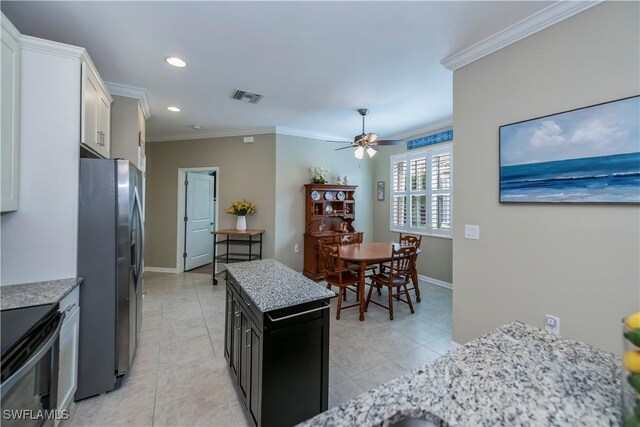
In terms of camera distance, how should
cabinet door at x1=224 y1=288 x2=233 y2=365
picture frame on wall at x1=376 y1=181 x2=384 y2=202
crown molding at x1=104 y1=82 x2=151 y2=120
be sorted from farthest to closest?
picture frame on wall at x1=376 y1=181 x2=384 y2=202 → crown molding at x1=104 y1=82 x2=151 y2=120 → cabinet door at x1=224 y1=288 x2=233 y2=365

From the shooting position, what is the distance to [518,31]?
6.70ft

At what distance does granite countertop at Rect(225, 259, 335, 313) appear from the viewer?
145 centimetres

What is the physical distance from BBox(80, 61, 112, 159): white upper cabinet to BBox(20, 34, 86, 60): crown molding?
0.09m

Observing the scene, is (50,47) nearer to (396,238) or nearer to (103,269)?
(103,269)

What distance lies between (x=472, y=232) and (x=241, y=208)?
12.1 feet

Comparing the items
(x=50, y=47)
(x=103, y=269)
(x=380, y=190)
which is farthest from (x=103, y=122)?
(x=380, y=190)

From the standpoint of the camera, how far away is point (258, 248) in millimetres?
4949

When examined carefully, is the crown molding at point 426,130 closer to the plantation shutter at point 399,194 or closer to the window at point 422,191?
the window at point 422,191

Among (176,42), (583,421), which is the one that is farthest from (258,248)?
(583,421)

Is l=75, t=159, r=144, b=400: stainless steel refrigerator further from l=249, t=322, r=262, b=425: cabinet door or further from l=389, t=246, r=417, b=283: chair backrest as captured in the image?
l=389, t=246, r=417, b=283: chair backrest

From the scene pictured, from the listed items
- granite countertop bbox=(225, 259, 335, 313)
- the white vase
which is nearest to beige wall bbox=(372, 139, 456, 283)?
the white vase

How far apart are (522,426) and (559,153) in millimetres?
1951

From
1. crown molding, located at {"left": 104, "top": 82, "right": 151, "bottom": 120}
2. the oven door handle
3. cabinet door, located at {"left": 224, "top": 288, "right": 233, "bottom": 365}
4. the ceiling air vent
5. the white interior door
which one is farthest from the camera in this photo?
the white interior door

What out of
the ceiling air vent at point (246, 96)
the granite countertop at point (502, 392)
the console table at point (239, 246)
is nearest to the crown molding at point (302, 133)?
the ceiling air vent at point (246, 96)
